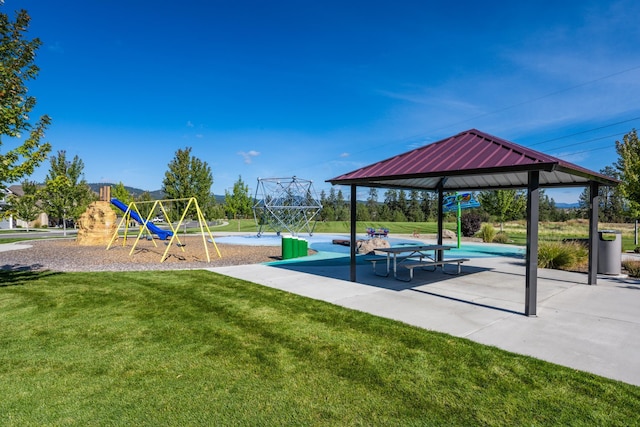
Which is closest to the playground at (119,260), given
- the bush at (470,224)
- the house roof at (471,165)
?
the house roof at (471,165)

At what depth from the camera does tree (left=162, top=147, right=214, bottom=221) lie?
24.0 metres

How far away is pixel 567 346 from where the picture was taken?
4680mm

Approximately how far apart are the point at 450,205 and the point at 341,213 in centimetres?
2329

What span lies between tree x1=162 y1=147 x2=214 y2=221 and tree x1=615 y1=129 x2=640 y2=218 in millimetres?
22010

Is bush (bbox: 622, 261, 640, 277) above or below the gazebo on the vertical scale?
below

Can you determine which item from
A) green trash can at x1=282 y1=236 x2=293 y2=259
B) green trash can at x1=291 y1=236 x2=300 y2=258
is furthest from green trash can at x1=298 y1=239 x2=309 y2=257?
green trash can at x1=282 y1=236 x2=293 y2=259

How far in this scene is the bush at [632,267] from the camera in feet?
32.2

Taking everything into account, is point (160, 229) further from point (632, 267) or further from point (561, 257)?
point (632, 267)

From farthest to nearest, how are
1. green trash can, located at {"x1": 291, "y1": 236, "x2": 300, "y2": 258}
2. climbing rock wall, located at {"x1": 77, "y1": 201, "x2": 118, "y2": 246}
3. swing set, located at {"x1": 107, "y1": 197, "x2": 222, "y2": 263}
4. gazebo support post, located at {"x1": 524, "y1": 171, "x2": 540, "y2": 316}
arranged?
climbing rock wall, located at {"x1": 77, "y1": 201, "x2": 118, "y2": 246}
green trash can, located at {"x1": 291, "y1": 236, "x2": 300, "y2": 258}
swing set, located at {"x1": 107, "y1": 197, "x2": 222, "y2": 263}
gazebo support post, located at {"x1": 524, "y1": 171, "x2": 540, "y2": 316}

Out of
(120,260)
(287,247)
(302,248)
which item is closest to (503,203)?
(302,248)

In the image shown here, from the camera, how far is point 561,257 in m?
11.0

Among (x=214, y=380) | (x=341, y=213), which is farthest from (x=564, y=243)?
(x=341, y=213)

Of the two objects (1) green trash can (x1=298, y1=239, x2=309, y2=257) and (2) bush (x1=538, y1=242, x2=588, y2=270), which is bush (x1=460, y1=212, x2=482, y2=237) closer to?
(2) bush (x1=538, y1=242, x2=588, y2=270)

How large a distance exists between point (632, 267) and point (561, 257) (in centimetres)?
162
